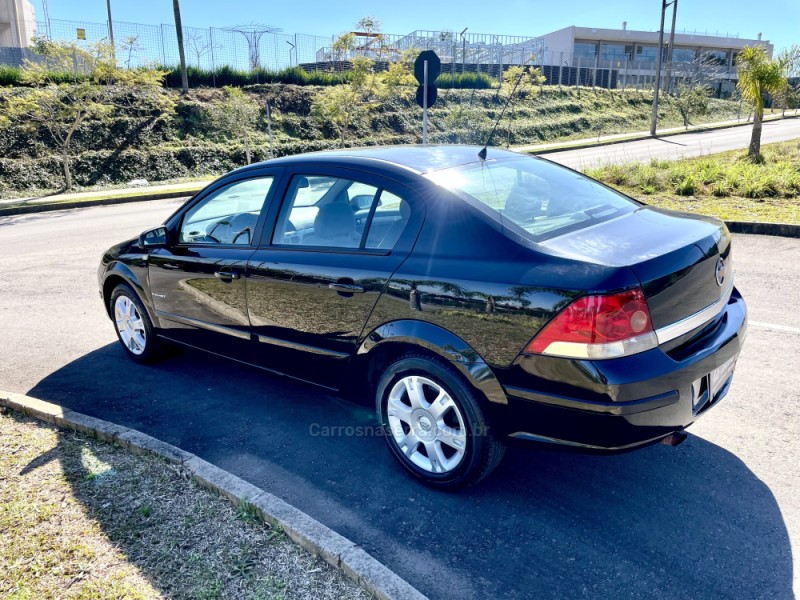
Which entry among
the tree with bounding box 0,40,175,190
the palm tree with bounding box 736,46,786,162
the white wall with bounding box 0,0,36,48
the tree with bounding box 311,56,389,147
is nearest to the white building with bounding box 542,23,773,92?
the tree with bounding box 311,56,389,147

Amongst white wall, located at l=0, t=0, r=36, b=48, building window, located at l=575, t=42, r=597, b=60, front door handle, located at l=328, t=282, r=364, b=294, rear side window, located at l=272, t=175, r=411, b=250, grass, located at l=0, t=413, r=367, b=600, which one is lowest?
grass, located at l=0, t=413, r=367, b=600

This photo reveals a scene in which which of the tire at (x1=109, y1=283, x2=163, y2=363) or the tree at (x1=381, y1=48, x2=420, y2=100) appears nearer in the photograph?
the tire at (x1=109, y1=283, x2=163, y2=363)

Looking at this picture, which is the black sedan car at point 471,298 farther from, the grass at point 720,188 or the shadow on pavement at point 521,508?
the grass at point 720,188

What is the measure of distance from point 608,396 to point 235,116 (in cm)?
2559

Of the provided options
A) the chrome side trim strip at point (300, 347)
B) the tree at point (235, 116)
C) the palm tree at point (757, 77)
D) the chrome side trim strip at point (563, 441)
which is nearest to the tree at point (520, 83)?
the tree at point (235, 116)

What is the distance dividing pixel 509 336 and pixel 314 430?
5.54 feet

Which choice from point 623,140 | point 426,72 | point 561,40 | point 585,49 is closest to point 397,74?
point 623,140

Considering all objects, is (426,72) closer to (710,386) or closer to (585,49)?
(710,386)

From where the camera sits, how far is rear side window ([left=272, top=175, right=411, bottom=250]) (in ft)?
11.0

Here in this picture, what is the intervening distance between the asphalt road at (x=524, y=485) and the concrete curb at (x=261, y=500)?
20 centimetres

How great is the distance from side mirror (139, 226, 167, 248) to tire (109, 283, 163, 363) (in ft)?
1.53

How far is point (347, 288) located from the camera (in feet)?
11.1

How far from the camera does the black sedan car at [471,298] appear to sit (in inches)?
106

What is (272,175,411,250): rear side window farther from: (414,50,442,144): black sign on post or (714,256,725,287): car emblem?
(414,50,442,144): black sign on post
